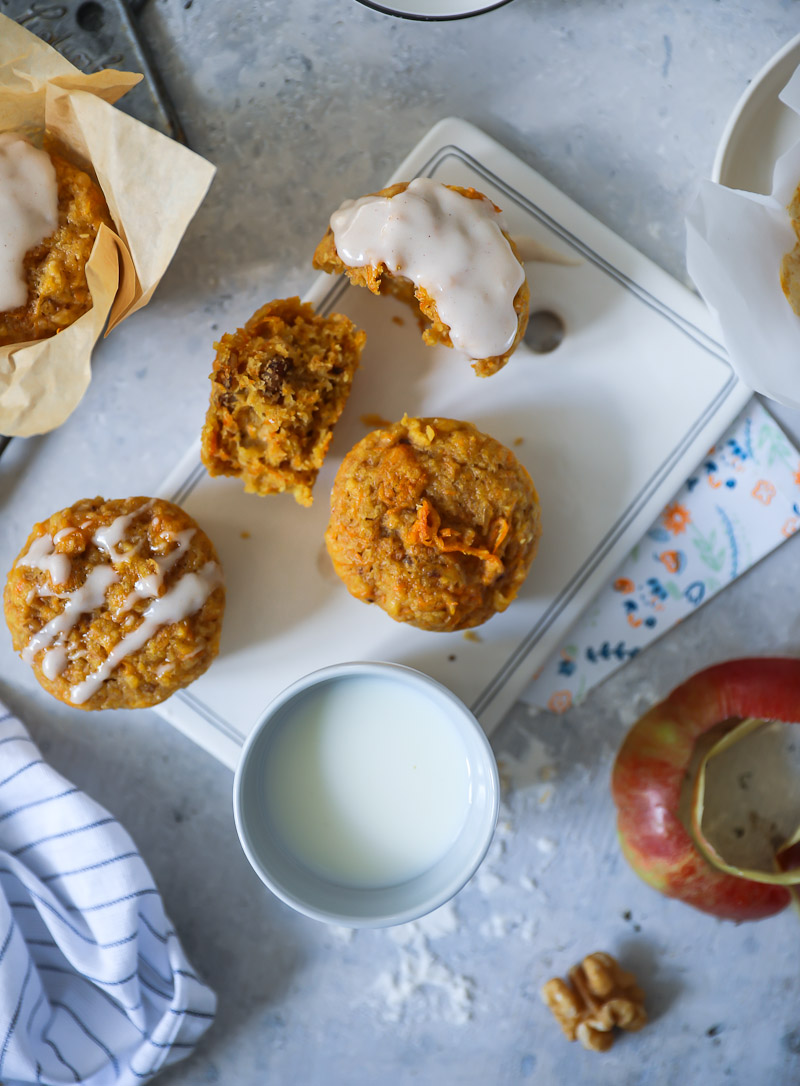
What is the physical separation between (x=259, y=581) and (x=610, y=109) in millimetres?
1021

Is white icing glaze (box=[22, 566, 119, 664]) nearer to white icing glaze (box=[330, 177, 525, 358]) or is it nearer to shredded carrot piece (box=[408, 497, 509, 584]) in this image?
shredded carrot piece (box=[408, 497, 509, 584])

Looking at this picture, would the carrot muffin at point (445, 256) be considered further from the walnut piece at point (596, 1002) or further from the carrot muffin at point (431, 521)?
the walnut piece at point (596, 1002)

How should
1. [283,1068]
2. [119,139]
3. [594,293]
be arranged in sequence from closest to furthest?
[119,139]
[594,293]
[283,1068]

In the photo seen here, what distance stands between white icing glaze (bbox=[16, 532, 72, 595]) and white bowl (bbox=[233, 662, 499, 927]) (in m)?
0.38

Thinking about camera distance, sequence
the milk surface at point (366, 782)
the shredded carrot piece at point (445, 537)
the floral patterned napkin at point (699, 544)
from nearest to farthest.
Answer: the shredded carrot piece at point (445, 537) → the milk surface at point (366, 782) → the floral patterned napkin at point (699, 544)

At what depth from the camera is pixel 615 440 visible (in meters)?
1.39

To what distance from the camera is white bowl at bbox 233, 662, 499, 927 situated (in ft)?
4.00

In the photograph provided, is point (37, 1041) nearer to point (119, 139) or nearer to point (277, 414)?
point (277, 414)

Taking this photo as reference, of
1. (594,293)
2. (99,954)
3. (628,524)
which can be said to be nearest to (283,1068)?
(99,954)

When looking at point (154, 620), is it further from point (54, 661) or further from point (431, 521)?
point (431, 521)

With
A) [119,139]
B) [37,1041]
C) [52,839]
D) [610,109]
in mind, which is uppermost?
[610,109]

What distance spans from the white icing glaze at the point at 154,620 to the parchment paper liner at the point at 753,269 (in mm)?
917

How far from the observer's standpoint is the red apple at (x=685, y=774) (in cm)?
138

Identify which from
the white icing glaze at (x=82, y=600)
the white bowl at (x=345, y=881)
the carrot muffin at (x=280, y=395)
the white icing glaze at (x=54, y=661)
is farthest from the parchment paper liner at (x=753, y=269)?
the white icing glaze at (x=54, y=661)
